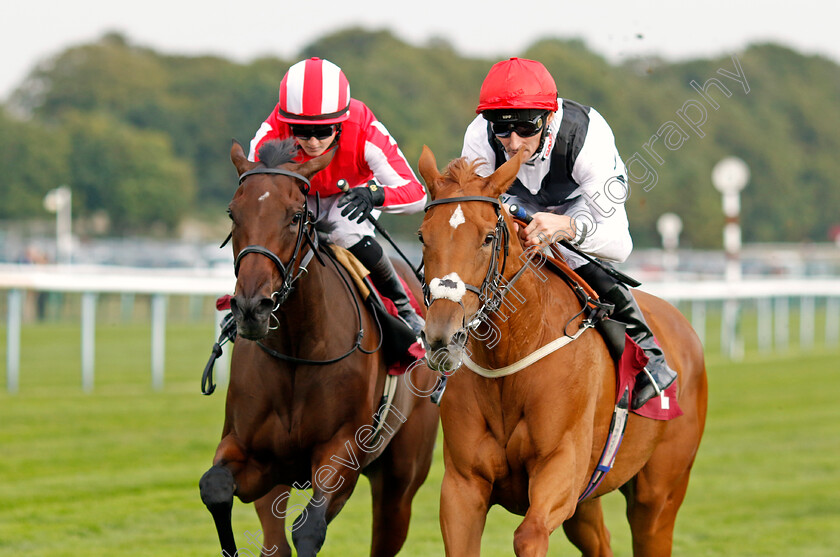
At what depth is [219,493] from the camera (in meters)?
4.32

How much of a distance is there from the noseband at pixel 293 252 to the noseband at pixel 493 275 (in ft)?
2.43

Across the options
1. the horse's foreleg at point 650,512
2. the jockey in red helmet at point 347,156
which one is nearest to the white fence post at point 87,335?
the jockey in red helmet at point 347,156

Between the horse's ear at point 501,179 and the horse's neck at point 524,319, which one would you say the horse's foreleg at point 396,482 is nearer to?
the horse's neck at point 524,319

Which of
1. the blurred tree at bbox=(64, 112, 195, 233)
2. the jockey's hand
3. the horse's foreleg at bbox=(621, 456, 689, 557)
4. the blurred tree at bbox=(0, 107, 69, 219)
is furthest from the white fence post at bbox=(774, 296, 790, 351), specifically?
the blurred tree at bbox=(64, 112, 195, 233)

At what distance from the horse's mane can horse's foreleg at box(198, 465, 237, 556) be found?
1.25 metres

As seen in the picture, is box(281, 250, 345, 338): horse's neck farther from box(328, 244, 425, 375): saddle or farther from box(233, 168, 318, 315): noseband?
box(328, 244, 425, 375): saddle

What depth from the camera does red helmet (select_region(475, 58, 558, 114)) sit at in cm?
409

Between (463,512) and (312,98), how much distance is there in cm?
189

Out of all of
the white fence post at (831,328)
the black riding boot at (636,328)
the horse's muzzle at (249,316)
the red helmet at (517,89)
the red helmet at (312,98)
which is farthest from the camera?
the white fence post at (831,328)

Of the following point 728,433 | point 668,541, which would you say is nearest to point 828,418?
point 728,433

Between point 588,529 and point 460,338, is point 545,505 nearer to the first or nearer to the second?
point 460,338

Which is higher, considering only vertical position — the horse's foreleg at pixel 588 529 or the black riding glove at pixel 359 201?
the black riding glove at pixel 359 201

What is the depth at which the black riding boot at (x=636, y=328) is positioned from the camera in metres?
4.57

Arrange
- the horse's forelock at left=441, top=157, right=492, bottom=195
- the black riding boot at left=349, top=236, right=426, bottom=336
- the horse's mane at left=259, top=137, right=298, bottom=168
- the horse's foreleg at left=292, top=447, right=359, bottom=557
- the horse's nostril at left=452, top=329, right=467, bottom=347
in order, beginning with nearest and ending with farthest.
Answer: the horse's nostril at left=452, top=329, right=467, bottom=347 → the horse's forelock at left=441, top=157, right=492, bottom=195 → the horse's foreleg at left=292, top=447, right=359, bottom=557 → the horse's mane at left=259, top=137, right=298, bottom=168 → the black riding boot at left=349, top=236, right=426, bottom=336
